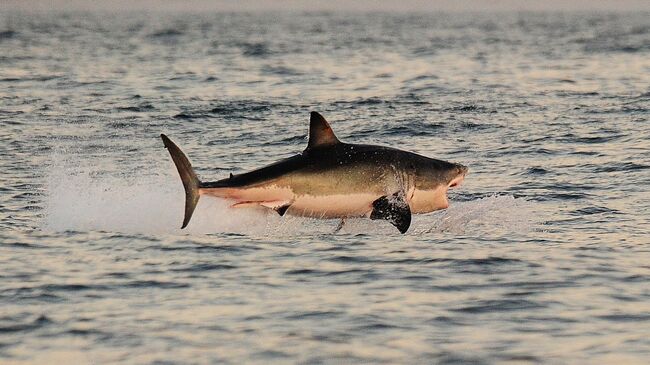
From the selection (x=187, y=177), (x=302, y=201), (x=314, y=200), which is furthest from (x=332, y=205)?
(x=187, y=177)

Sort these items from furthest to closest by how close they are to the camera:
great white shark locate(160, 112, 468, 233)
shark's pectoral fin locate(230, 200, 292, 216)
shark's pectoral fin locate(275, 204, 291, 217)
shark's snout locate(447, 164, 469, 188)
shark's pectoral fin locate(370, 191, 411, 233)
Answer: shark's snout locate(447, 164, 469, 188) < shark's pectoral fin locate(370, 191, 411, 233) < shark's pectoral fin locate(275, 204, 291, 217) < shark's pectoral fin locate(230, 200, 292, 216) < great white shark locate(160, 112, 468, 233)

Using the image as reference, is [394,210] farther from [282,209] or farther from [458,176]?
[282,209]

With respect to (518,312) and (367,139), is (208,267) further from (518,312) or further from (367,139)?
(367,139)

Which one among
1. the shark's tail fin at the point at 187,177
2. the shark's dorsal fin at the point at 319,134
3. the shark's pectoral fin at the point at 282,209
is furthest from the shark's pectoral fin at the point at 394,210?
the shark's tail fin at the point at 187,177

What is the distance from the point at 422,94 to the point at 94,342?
2885cm

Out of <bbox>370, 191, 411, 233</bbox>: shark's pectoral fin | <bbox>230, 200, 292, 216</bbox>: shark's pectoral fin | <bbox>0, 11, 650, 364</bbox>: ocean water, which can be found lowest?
<bbox>0, 11, 650, 364</bbox>: ocean water

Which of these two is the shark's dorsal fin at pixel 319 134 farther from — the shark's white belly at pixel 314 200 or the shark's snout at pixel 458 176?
the shark's snout at pixel 458 176

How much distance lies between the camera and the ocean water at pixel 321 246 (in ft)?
40.7

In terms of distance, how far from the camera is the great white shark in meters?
16.1

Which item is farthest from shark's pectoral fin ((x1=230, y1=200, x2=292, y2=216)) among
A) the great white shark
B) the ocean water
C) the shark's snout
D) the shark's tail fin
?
the shark's snout

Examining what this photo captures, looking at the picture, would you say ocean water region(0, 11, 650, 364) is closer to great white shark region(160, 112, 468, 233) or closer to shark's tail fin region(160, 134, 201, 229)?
great white shark region(160, 112, 468, 233)

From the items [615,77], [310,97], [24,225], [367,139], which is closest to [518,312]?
[24,225]

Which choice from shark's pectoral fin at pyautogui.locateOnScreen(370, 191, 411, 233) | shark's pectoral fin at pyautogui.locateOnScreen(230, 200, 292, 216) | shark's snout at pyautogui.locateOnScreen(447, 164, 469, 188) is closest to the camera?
shark's pectoral fin at pyautogui.locateOnScreen(230, 200, 292, 216)

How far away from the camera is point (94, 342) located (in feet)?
40.4
